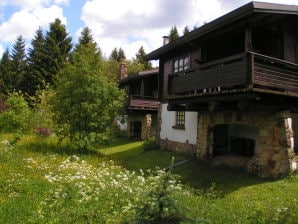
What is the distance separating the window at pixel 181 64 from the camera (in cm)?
1894

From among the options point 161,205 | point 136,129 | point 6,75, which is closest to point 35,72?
point 6,75

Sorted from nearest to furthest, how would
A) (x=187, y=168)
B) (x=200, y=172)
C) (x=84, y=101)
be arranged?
(x=200, y=172) → (x=187, y=168) → (x=84, y=101)

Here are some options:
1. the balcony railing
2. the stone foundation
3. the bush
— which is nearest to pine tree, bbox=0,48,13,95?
the stone foundation

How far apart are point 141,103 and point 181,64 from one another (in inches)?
294

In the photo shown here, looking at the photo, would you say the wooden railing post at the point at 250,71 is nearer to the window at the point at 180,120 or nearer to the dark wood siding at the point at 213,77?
the dark wood siding at the point at 213,77

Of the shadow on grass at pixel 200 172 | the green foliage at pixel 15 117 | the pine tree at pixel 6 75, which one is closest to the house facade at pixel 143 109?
the shadow on grass at pixel 200 172

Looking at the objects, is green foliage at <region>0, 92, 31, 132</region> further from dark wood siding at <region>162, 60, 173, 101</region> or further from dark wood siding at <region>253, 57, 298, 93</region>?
dark wood siding at <region>253, 57, 298, 93</region>

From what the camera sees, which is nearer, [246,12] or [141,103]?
[246,12]

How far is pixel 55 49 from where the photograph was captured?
4303cm

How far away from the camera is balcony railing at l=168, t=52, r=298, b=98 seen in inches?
422

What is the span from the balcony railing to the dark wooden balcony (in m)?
11.7

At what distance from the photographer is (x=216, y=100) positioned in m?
12.8

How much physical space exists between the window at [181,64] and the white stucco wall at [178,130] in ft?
9.28

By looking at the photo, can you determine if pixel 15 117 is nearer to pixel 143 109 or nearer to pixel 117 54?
pixel 143 109
